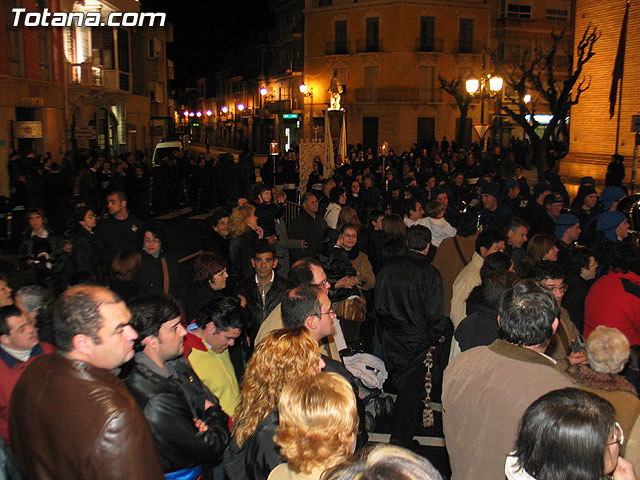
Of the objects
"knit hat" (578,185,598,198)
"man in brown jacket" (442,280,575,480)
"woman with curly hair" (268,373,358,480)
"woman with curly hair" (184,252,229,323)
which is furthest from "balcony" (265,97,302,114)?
"woman with curly hair" (268,373,358,480)

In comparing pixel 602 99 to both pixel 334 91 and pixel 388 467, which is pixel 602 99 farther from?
pixel 388 467

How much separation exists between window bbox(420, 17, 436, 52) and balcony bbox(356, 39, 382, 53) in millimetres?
3015

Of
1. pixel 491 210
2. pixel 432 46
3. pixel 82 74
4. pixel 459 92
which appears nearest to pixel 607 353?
pixel 491 210

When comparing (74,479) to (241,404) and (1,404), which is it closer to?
(241,404)

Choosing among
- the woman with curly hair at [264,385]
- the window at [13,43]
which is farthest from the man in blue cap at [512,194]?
the window at [13,43]

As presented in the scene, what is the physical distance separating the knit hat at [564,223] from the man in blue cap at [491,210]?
1.45 meters

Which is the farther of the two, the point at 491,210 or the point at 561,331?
the point at 491,210

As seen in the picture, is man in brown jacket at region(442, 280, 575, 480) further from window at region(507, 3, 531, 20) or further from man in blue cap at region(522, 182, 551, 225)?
window at region(507, 3, 531, 20)

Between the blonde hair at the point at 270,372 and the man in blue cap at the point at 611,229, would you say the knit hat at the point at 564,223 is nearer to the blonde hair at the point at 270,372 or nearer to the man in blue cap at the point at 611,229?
the man in blue cap at the point at 611,229

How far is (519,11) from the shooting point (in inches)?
1809

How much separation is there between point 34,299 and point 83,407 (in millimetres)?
2482

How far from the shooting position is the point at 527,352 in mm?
3018

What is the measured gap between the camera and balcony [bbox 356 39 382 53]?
45103 millimetres

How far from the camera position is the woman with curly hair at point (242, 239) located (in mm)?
7039
